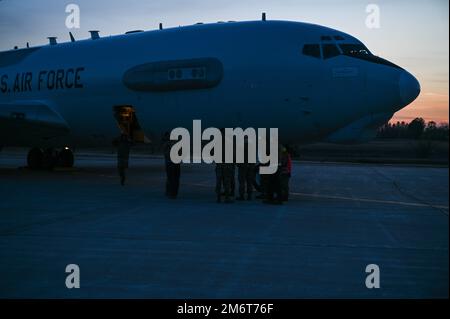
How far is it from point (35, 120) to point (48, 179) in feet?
7.55

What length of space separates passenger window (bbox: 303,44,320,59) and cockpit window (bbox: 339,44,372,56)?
674 millimetres

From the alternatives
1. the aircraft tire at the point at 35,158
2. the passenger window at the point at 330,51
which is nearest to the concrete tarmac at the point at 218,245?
the passenger window at the point at 330,51

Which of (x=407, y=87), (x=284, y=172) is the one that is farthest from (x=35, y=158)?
(x=407, y=87)

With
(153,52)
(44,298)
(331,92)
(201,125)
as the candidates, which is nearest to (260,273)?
(44,298)

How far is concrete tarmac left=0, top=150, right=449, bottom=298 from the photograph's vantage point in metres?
6.37

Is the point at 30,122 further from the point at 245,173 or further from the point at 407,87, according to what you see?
the point at 407,87

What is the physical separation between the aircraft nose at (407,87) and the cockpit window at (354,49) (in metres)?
1.55

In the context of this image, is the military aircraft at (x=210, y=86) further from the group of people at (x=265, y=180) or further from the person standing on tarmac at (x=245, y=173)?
the group of people at (x=265, y=180)

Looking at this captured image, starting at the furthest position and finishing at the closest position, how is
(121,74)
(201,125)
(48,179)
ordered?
(48,179)
(121,74)
(201,125)

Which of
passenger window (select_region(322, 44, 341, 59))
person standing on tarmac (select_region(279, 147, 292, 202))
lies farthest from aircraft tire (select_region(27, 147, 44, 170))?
passenger window (select_region(322, 44, 341, 59))

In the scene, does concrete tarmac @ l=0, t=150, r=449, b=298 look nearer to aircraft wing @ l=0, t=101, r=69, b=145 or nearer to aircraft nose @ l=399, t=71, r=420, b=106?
aircraft nose @ l=399, t=71, r=420, b=106

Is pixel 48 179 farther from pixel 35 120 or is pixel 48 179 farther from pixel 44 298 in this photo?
pixel 44 298
